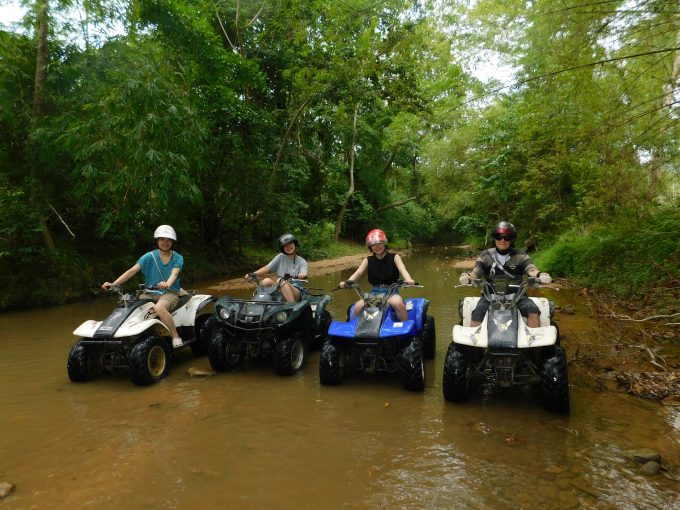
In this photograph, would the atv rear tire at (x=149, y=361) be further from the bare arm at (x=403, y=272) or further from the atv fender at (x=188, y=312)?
the bare arm at (x=403, y=272)

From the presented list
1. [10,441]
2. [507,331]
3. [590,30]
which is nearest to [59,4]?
[10,441]

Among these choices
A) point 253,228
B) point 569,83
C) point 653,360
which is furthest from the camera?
point 253,228

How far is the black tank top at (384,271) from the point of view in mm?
5648

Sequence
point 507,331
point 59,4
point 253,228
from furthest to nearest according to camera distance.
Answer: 1. point 253,228
2. point 59,4
3. point 507,331

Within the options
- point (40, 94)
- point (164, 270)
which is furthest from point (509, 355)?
point (40, 94)

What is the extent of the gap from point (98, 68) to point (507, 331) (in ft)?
33.8

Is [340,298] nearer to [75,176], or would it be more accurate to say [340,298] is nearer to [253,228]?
[75,176]

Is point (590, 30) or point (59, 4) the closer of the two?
point (590, 30)

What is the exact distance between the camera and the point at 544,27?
20.9 feet

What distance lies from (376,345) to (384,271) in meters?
1.06

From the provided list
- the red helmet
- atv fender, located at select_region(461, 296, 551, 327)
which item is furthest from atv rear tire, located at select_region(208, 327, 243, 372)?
atv fender, located at select_region(461, 296, 551, 327)

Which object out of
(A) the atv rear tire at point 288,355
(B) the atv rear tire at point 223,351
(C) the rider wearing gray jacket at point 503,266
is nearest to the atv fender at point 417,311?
(C) the rider wearing gray jacket at point 503,266

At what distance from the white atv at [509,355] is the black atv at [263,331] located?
1.95m

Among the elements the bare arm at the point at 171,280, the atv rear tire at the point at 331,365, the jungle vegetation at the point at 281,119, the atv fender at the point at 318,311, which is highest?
the jungle vegetation at the point at 281,119
